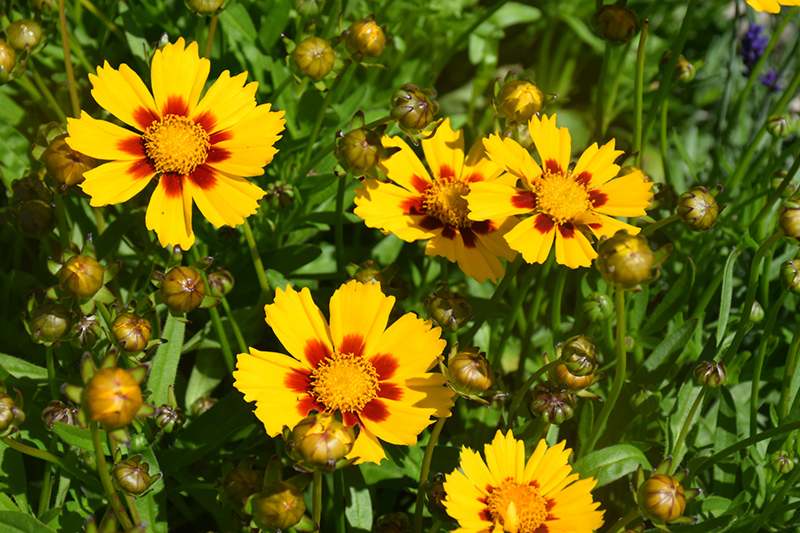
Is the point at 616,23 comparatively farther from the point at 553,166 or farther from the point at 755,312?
the point at 755,312

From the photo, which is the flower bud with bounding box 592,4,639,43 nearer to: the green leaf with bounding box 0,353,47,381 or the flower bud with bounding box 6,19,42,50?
the flower bud with bounding box 6,19,42,50

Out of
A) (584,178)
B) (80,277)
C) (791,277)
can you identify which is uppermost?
(584,178)

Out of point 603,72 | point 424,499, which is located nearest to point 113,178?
point 424,499

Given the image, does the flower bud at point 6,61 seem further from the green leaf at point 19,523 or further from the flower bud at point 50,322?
the green leaf at point 19,523

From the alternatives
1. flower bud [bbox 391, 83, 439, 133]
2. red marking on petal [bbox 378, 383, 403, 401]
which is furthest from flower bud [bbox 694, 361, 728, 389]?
flower bud [bbox 391, 83, 439, 133]

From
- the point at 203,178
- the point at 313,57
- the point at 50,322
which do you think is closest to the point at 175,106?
the point at 203,178

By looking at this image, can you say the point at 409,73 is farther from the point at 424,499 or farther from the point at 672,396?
the point at 424,499
